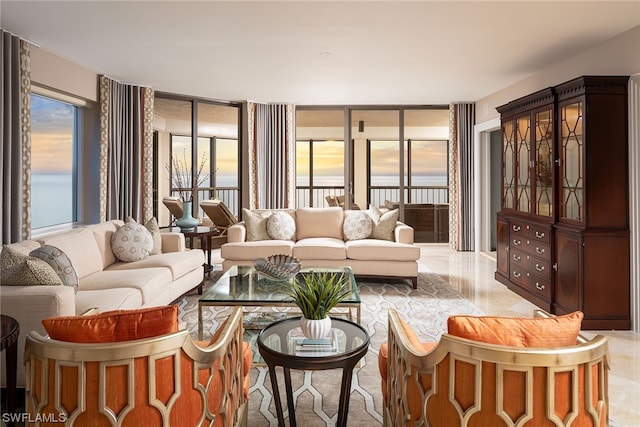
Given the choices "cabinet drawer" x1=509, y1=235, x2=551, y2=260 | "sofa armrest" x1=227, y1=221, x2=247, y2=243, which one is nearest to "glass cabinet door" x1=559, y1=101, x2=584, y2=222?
"cabinet drawer" x1=509, y1=235, x2=551, y2=260

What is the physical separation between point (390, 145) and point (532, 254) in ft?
15.1

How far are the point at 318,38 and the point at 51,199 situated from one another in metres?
3.61

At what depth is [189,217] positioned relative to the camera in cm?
569

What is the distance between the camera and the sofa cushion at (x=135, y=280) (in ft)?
10.7

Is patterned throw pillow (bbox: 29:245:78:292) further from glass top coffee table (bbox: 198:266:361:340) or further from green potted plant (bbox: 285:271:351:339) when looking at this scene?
green potted plant (bbox: 285:271:351:339)

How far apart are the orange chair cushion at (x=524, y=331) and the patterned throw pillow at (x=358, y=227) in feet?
13.6

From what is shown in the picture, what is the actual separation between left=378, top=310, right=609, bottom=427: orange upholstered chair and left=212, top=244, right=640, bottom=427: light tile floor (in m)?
1.24

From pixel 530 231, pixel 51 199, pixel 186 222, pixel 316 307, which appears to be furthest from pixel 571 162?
pixel 51 199

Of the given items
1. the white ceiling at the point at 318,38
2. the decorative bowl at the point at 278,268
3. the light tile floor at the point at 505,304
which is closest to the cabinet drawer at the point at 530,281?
the light tile floor at the point at 505,304

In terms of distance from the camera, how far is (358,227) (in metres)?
5.53

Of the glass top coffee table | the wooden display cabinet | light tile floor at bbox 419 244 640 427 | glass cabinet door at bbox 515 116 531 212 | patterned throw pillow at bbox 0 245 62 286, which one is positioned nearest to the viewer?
light tile floor at bbox 419 244 640 427

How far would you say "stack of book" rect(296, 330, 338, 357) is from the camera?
197 centimetres

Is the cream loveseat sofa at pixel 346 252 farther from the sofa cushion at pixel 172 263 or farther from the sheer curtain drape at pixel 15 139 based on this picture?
the sheer curtain drape at pixel 15 139

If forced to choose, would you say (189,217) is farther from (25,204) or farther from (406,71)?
(406,71)
